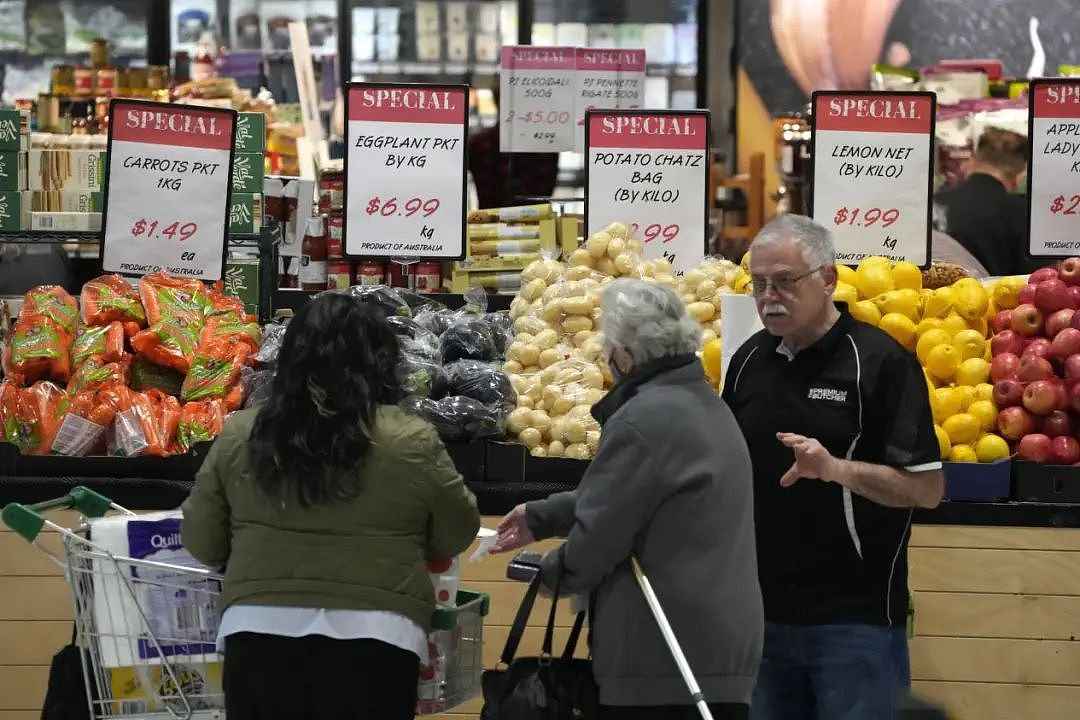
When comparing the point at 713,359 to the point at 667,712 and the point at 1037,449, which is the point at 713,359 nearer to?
the point at 1037,449

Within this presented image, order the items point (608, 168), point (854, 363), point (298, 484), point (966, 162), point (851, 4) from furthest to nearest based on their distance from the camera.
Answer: point (851, 4) < point (966, 162) < point (608, 168) < point (854, 363) < point (298, 484)

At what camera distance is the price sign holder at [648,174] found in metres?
4.55

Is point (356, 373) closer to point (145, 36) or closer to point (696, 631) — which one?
point (696, 631)

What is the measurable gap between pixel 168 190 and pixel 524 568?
217 centimetres

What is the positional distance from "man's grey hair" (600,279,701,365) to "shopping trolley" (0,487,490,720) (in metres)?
0.55

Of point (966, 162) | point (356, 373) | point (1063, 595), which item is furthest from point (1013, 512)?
point (966, 162)

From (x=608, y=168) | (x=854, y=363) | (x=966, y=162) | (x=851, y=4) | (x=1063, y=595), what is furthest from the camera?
(x=851, y=4)

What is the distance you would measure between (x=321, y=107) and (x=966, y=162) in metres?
3.63

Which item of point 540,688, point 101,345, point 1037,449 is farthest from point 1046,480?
point 101,345

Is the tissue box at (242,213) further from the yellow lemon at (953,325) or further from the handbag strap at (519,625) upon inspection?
the handbag strap at (519,625)

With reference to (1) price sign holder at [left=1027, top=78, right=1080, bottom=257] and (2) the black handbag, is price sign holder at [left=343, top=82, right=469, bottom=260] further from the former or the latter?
(2) the black handbag

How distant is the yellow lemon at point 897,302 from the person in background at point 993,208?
2.76 meters

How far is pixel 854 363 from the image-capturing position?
2.92 meters

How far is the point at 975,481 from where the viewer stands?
144 inches
